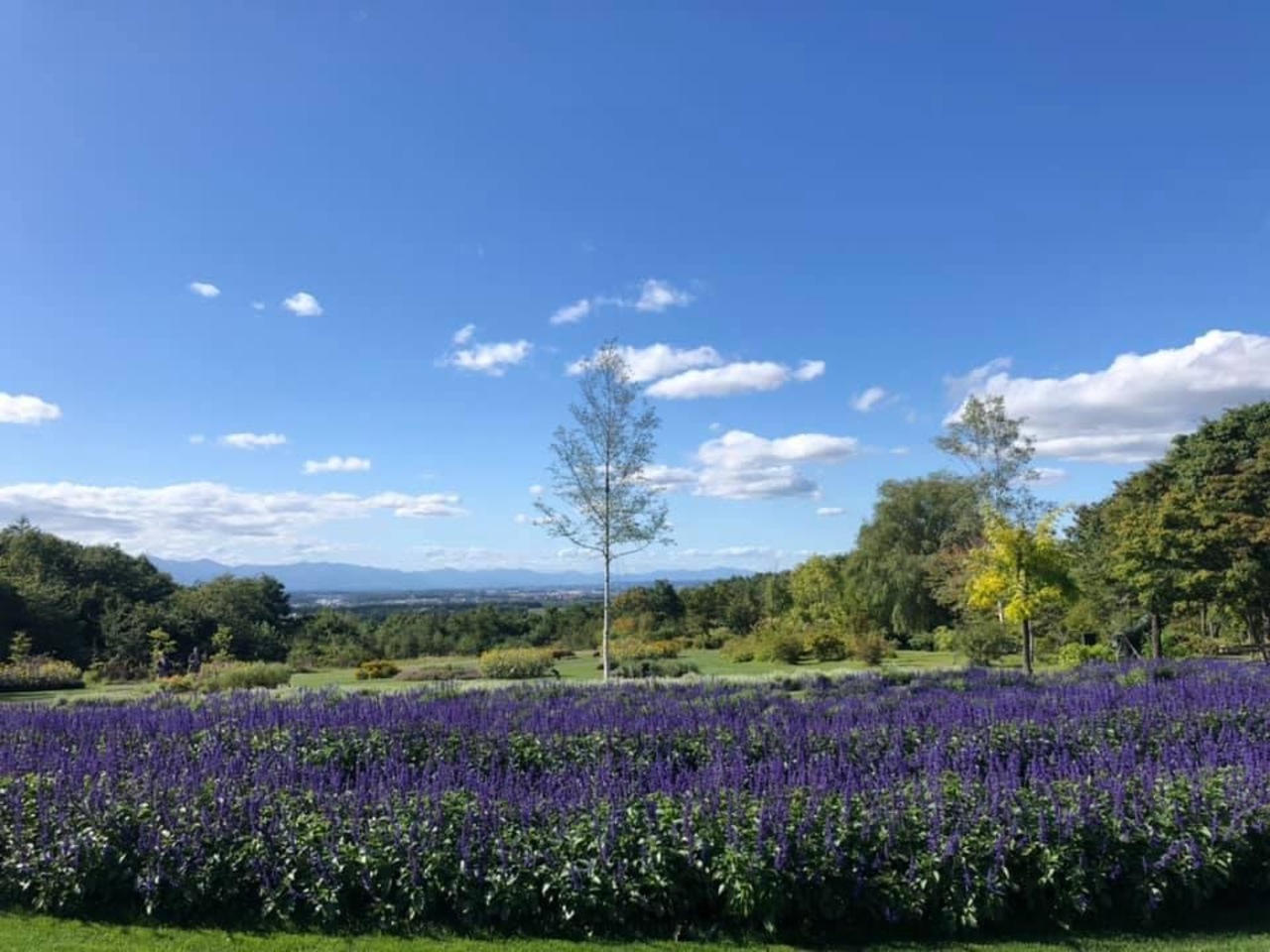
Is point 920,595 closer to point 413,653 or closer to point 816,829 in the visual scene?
point 413,653

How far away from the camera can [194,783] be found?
636 cm

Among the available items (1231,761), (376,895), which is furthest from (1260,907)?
(376,895)

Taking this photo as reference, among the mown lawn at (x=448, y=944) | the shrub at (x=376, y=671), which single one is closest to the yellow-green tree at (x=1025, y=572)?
the mown lawn at (x=448, y=944)

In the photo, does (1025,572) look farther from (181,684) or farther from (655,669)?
(181,684)

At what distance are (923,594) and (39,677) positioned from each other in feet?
115

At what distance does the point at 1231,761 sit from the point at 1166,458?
142ft

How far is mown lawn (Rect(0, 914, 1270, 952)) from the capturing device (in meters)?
4.90

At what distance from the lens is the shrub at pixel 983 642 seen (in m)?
26.2

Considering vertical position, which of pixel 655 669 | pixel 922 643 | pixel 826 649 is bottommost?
pixel 922 643

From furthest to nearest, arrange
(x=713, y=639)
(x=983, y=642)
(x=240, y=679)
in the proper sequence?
(x=713, y=639) < (x=983, y=642) < (x=240, y=679)

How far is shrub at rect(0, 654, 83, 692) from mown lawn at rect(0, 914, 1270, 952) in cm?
2128

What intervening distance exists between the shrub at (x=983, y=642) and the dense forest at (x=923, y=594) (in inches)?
3.4

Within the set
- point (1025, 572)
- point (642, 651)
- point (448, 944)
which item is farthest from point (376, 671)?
point (448, 944)

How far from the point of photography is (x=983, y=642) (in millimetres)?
26312
